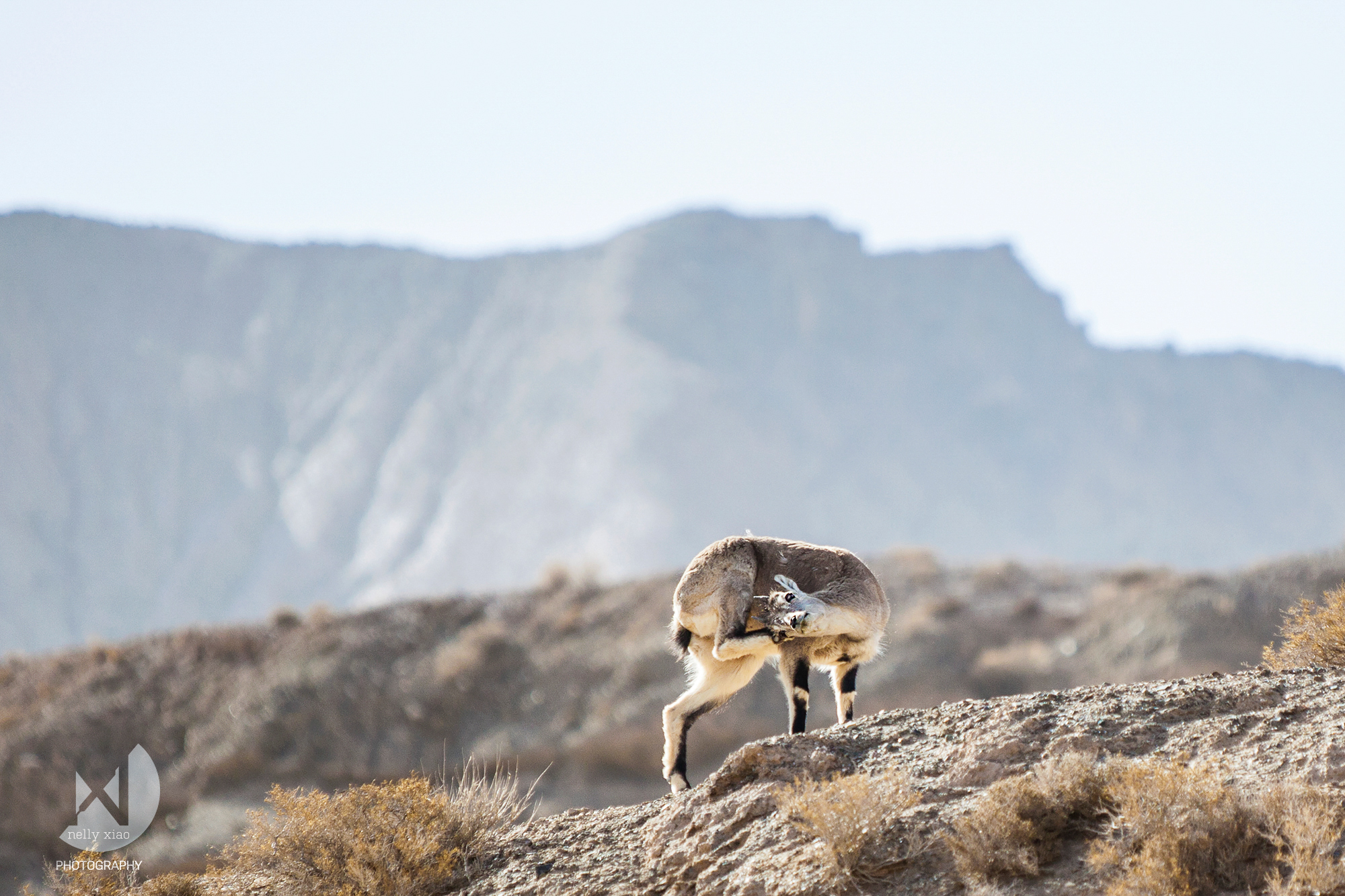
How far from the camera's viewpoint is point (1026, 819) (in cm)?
673

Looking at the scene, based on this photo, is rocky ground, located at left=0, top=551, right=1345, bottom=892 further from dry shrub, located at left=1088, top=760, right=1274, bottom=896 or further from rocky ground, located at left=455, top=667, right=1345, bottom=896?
dry shrub, located at left=1088, top=760, right=1274, bottom=896

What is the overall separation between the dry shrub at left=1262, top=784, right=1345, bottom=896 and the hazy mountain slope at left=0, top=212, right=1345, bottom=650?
270ft

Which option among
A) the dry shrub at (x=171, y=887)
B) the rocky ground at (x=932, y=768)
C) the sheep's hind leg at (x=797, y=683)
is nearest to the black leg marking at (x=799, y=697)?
the sheep's hind leg at (x=797, y=683)

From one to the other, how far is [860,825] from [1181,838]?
1.78m

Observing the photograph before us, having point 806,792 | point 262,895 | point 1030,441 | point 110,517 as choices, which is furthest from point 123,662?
point 1030,441

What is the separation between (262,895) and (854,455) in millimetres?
110074

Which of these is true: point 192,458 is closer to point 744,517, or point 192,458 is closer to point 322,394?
point 322,394

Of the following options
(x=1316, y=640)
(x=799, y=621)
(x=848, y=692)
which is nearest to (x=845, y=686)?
(x=848, y=692)

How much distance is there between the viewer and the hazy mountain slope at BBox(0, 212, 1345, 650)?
10081 centimetres

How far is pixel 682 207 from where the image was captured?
471 feet

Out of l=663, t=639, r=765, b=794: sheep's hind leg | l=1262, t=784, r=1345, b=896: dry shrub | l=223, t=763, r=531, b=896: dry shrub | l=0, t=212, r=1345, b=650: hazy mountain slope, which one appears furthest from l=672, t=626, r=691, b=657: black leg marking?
l=0, t=212, r=1345, b=650: hazy mountain slope

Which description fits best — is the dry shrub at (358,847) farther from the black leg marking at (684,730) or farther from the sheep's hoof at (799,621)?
the sheep's hoof at (799,621)

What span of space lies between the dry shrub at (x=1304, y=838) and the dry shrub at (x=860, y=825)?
1.93 meters

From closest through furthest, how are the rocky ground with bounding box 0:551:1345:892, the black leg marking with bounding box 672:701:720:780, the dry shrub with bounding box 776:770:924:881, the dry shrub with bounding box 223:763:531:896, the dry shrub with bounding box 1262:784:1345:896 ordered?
the dry shrub with bounding box 1262:784:1345:896, the dry shrub with bounding box 776:770:924:881, the dry shrub with bounding box 223:763:531:896, the black leg marking with bounding box 672:701:720:780, the rocky ground with bounding box 0:551:1345:892
